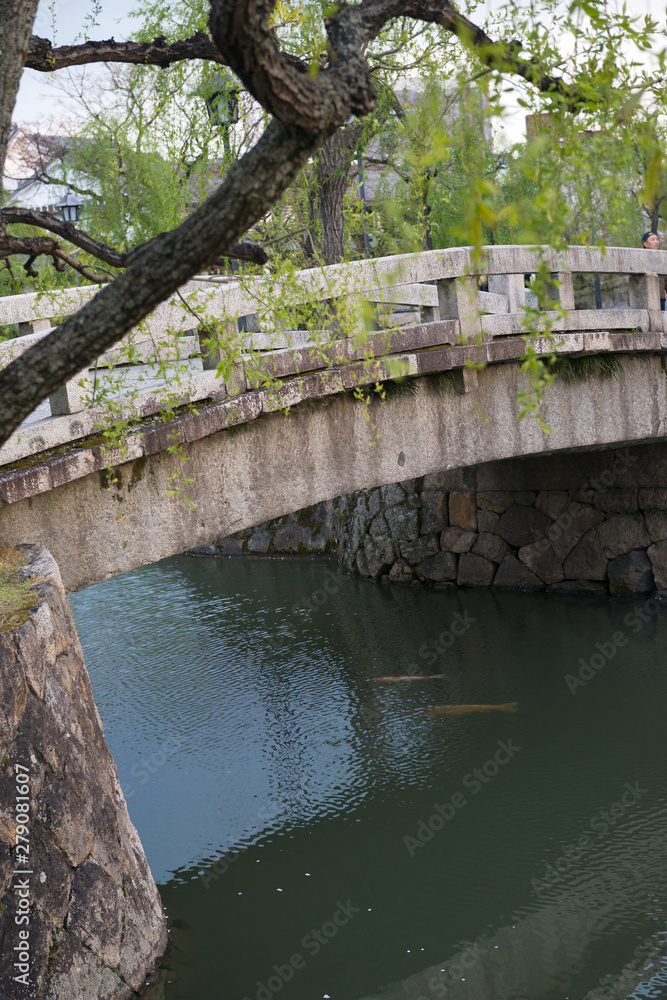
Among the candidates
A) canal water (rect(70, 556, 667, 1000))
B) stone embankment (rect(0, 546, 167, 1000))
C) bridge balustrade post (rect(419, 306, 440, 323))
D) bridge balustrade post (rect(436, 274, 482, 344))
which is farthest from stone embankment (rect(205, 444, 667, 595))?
stone embankment (rect(0, 546, 167, 1000))

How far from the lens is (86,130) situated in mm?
17172

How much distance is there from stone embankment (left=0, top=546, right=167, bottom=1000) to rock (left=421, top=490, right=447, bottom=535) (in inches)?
295

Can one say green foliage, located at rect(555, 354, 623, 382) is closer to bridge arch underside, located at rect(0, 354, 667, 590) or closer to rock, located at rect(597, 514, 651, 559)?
bridge arch underside, located at rect(0, 354, 667, 590)

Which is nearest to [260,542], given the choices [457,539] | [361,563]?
[361,563]

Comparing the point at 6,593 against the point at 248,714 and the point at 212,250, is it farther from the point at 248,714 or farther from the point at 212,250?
the point at 248,714

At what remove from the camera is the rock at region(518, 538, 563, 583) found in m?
10.2

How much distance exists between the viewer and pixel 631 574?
9633 mm

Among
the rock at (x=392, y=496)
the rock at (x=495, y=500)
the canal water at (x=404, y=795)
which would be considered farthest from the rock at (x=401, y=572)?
the rock at (x=495, y=500)

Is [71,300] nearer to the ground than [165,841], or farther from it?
farther from it

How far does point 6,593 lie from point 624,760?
439cm

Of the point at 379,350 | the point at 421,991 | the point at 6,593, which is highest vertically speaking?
the point at 379,350

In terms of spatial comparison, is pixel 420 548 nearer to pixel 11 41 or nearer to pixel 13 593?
pixel 13 593

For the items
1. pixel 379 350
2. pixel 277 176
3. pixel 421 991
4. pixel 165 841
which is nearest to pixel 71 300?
pixel 379 350

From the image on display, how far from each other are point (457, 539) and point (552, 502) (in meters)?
1.27
